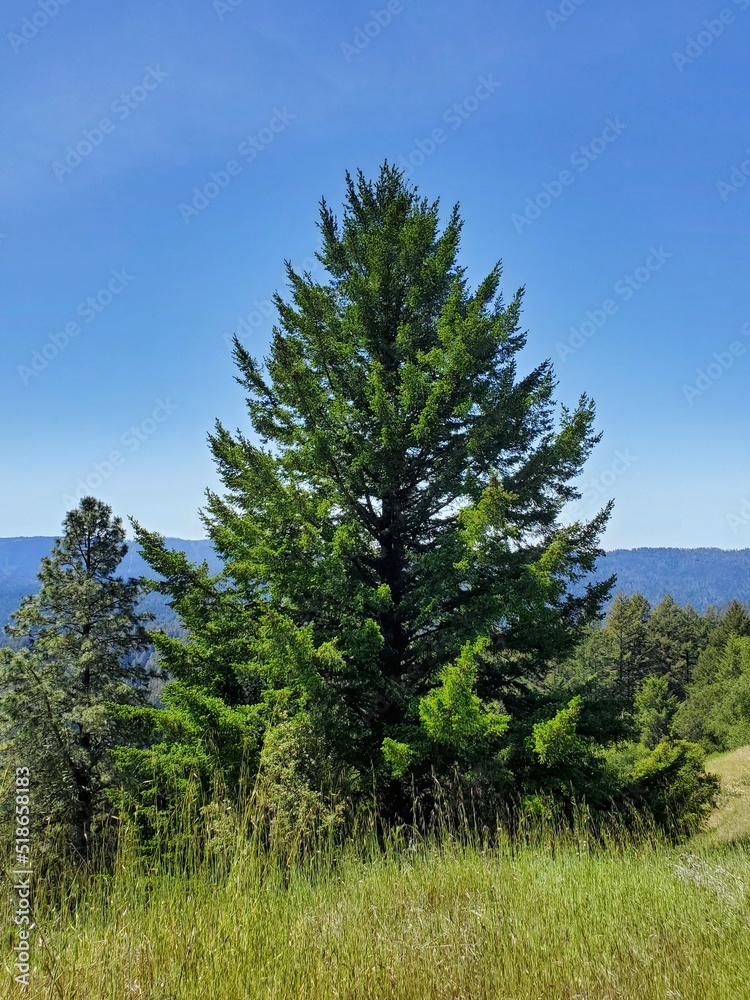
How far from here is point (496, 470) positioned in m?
9.70

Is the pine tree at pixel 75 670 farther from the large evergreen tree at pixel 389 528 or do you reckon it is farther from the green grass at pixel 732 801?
the green grass at pixel 732 801

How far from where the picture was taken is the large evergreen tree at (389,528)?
8.32 m

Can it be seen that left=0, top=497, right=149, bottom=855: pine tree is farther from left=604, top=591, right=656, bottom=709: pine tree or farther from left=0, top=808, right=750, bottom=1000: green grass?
left=604, top=591, right=656, bottom=709: pine tree

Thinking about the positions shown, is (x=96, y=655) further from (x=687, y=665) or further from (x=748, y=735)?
(x=687, y=665)

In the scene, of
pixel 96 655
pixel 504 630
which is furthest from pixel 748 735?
pixel 96 655

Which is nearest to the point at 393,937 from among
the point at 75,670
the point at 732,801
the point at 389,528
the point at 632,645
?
the point at 389,528

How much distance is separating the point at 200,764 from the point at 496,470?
7225 millimetres

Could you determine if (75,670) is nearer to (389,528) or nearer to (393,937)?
(389,528)

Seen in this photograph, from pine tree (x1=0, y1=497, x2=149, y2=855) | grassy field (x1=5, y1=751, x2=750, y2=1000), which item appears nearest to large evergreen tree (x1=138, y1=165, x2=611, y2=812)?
grassy field (x1=5, y1=751, x2=750, y2=1000)

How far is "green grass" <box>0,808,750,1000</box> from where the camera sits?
2.71 metres

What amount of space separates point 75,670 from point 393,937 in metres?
18.3

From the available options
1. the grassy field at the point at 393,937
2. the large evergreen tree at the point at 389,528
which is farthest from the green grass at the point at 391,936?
the large evergreen tree at the point at 389,528

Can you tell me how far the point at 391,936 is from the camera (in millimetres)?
3131

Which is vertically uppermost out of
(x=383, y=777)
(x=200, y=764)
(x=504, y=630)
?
(x=504, y=630)
